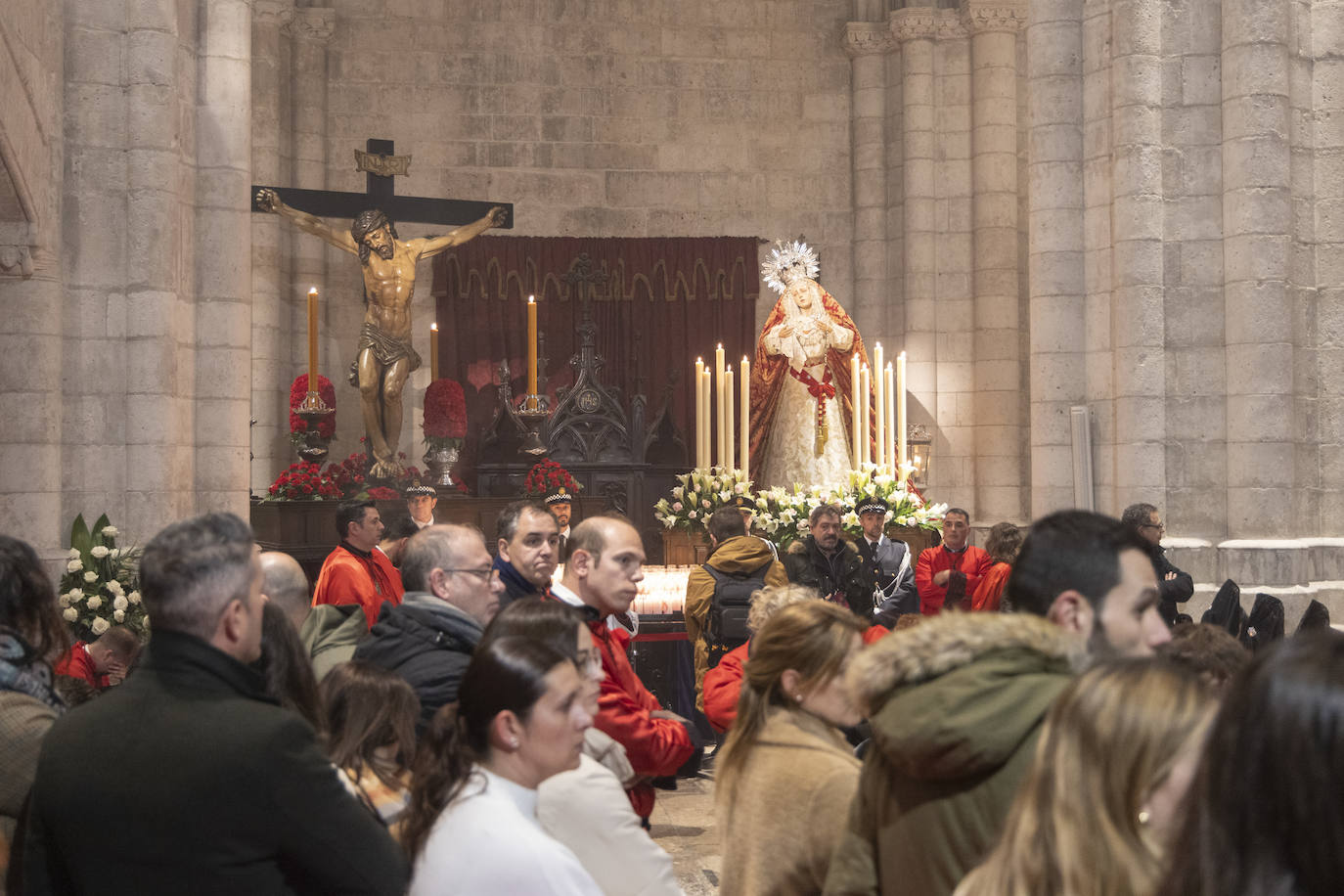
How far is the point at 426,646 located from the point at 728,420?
6.50 m

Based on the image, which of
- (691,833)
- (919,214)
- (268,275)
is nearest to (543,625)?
(691,833)

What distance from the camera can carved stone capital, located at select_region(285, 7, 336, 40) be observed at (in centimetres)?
1455

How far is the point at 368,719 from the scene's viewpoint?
10.2ft

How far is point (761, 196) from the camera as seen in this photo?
51.2ft

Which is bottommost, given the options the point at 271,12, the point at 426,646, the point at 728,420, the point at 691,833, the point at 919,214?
the point at 691,833

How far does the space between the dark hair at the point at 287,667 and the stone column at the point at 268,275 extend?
36.5 ft

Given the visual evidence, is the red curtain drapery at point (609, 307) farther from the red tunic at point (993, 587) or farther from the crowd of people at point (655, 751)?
the crowd of people at point (655, 751)

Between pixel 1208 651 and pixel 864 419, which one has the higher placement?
pixel 864 419

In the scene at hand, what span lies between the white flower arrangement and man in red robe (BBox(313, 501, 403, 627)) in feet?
4.41

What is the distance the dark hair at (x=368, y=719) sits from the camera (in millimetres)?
3098

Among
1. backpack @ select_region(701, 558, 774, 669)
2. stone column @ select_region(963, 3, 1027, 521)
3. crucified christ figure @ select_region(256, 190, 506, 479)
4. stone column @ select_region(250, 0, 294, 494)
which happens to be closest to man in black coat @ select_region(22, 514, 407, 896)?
backpack @ select_region(701, 558, 774, 669)

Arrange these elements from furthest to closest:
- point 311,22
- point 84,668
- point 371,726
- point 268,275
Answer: point 311,22 → point 268,275 → point 84,668 → point 371,726

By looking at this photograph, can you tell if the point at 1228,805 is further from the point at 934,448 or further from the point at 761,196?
the point at 761,196

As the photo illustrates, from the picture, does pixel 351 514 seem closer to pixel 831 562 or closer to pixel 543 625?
pixel 831 562
